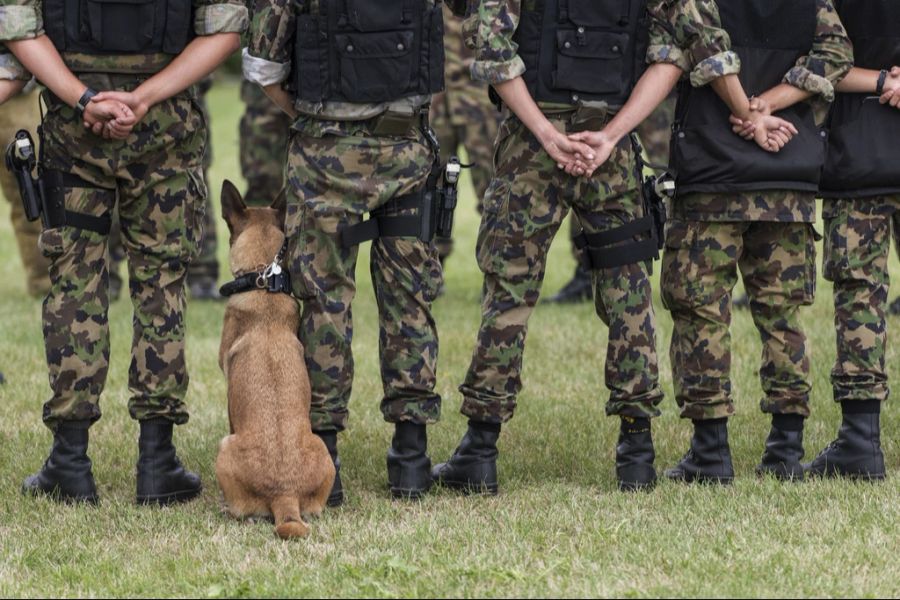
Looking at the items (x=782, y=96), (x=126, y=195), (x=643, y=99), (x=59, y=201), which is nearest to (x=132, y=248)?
(x=126, y=195)

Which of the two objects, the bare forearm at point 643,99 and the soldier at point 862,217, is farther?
the soldier at point 862,217

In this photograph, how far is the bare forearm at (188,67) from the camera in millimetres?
4859

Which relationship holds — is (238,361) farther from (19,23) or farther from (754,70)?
(754,70)

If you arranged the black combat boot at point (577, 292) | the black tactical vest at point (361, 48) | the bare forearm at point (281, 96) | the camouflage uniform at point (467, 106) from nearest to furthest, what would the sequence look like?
the black tactical vest at point (361, 48) → the bare forearm at point (281, 96) → the camouflage uniform at point (467, 106) → the black combat boot at point (577, 292)

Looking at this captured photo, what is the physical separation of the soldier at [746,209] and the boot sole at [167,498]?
6.48 ft

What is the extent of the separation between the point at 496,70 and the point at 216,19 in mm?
1084

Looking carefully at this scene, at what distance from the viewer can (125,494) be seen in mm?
5359

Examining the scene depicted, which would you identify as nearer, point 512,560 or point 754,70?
point 512,560

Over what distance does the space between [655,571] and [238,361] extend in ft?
5.79

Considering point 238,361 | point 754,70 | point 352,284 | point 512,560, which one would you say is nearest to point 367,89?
point 352,284

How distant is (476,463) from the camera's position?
208 inches

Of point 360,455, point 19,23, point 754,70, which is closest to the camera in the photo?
point 19,23

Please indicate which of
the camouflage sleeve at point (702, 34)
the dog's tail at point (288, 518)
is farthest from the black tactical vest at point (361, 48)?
the dog's tail at point (288, 518)

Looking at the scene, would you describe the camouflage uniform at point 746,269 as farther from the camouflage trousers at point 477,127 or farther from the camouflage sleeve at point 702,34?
the camouflage trousers at point 477,127
